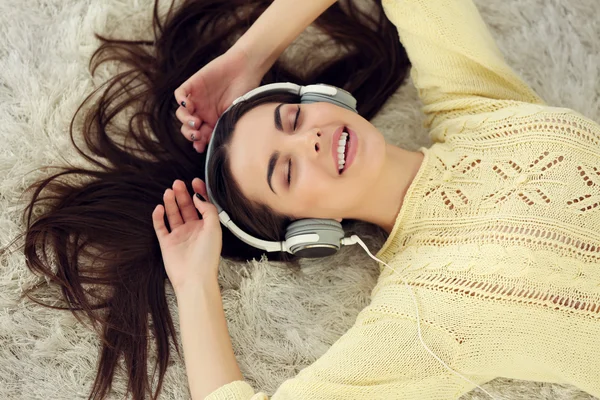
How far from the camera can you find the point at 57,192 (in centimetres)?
160

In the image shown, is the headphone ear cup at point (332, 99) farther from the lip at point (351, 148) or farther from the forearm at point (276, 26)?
the forearm at point (276, 26)

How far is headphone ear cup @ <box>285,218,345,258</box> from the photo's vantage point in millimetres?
1393

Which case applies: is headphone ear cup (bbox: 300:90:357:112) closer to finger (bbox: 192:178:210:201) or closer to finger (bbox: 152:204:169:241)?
finger (bbox: 192:178:210:201)

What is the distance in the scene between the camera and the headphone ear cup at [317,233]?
1.39 m

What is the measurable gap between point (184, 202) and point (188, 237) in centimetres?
10

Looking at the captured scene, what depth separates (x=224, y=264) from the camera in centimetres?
162

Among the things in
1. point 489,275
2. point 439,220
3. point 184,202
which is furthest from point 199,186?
point 489,275

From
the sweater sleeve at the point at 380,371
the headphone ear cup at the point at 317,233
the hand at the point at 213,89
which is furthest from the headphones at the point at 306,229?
→ the sweater sleeve at the point at 380,371

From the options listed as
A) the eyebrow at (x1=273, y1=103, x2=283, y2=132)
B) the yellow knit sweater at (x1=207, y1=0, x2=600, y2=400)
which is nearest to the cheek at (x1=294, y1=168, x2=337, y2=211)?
the eyebrow at (x1=273, y1=103, x2=283, y2=132)

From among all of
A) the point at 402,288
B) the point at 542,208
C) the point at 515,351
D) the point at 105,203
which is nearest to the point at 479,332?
the point at 515,351

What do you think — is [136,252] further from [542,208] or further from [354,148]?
[542,208]

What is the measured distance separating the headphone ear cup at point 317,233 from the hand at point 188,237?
191 millimetres

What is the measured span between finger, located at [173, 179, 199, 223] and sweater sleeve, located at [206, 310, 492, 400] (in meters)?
0.45

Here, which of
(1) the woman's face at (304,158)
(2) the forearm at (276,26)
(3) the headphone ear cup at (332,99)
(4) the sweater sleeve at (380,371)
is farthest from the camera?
(2) the forearm at (276,26)
